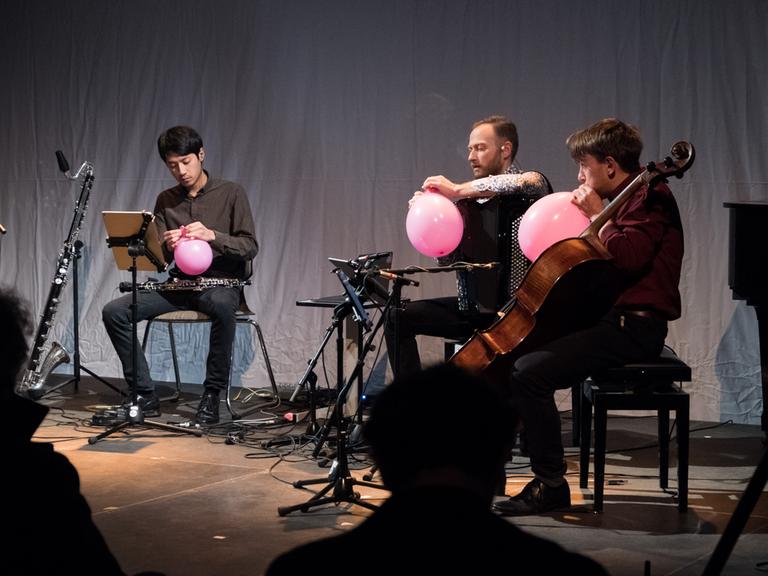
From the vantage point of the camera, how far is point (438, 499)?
131 cm

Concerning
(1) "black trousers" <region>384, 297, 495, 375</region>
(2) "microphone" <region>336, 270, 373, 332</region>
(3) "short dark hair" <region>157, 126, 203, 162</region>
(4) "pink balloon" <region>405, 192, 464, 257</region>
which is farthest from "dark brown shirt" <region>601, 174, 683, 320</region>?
(3) "short dark hair" <region>157, 126, 203, 162</region>

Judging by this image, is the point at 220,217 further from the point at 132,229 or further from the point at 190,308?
the point at 132,229

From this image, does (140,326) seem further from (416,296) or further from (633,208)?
(633,208)

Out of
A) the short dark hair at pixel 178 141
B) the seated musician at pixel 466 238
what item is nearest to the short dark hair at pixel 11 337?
the seated musician at pixel 466 238

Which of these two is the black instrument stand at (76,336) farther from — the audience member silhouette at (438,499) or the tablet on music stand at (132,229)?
the audience member silhouette at (438,499)

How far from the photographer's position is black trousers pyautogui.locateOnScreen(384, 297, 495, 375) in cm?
518

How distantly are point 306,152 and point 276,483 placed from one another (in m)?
2.94

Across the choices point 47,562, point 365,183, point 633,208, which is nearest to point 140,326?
point 365,183

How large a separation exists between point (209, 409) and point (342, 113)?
2.20 metres

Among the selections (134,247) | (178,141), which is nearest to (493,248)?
(134,247)

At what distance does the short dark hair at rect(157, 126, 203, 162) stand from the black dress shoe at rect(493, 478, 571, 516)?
10.3 ft

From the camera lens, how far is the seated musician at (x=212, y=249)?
19.5ft

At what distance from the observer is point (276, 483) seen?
4.57 metres

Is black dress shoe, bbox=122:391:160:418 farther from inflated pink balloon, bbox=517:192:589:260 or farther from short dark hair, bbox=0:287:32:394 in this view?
short dark hair, bbox=0:287:32:394
